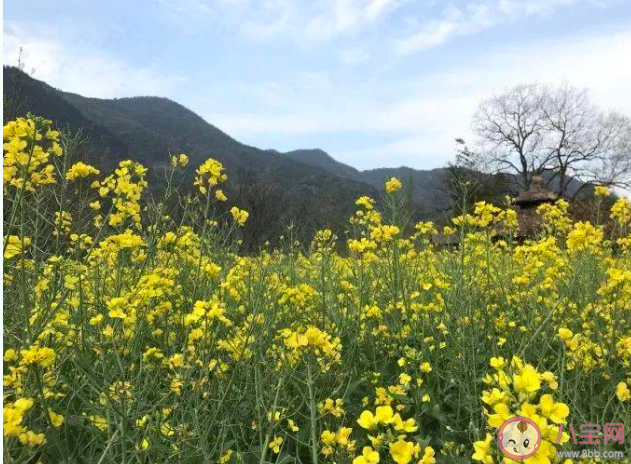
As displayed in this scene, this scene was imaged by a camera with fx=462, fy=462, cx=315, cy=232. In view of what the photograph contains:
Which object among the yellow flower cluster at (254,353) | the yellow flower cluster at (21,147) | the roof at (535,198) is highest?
the roof at (535,198)

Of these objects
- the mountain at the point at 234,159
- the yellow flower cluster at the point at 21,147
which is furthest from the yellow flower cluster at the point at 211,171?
the yellow flower cluster at the point at 21,147

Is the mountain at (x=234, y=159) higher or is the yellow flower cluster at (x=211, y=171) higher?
the mountain at (x=234, y=159)

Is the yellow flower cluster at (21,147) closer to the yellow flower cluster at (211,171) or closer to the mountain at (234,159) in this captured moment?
the mountain at (234,159)

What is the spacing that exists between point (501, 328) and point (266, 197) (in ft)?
42.9

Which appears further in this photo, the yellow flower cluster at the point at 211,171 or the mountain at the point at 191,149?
the mountain at the point at 191,149

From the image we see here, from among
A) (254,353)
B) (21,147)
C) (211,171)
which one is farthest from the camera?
(211,171)

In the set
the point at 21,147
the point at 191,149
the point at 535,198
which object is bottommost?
the point at 21,147

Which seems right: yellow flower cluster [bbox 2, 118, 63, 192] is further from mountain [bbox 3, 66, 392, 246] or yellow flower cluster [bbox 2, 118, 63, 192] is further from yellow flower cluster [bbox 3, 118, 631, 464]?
mountain [bbox 3, 66, 392, 246]

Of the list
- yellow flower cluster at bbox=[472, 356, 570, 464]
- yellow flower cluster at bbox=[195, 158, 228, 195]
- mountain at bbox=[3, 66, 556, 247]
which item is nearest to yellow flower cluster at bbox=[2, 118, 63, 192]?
mountain at bbox=[3, 66, 556, 247]

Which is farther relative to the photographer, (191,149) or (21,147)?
(191,149)

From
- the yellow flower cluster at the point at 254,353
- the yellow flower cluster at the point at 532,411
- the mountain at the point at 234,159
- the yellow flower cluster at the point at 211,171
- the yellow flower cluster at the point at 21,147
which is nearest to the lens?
the yellow flower cluster at the point at 532,411

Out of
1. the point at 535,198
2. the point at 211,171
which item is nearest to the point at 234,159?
the point at 535,198

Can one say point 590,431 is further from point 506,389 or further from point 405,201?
point 405,201

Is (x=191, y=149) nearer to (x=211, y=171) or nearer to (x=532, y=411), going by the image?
(x=211, y=171)
